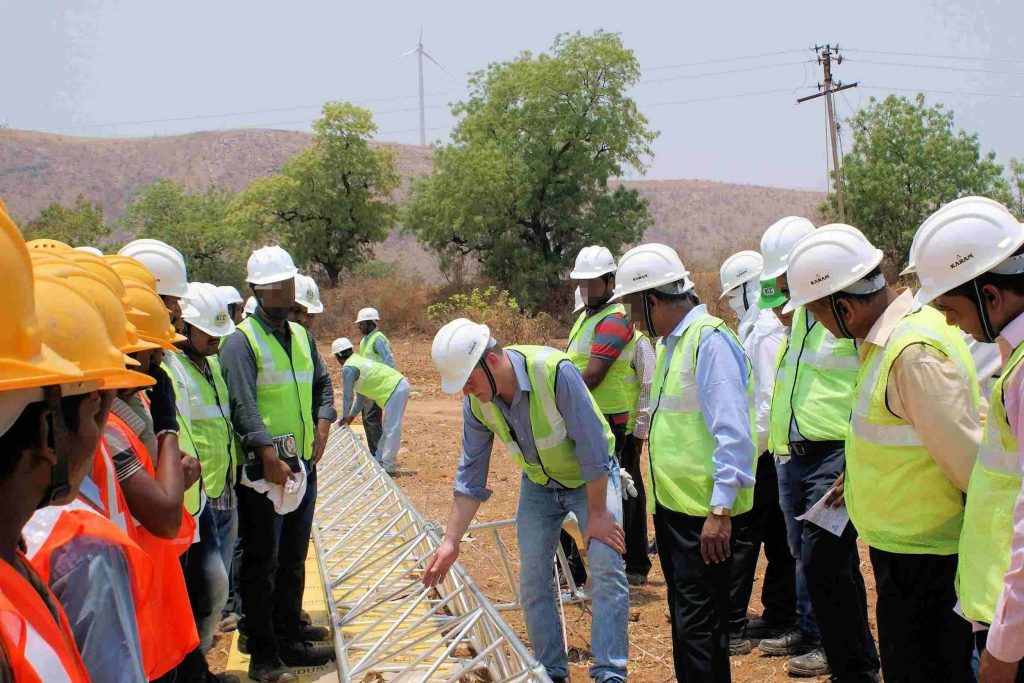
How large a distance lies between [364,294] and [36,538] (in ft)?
112

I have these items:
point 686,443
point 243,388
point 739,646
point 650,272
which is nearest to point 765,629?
point 739,646

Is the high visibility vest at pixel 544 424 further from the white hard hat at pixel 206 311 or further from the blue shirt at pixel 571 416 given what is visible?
the white hard hat at pixel 206 311

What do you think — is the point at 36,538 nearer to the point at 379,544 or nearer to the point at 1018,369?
the point at 1018,369

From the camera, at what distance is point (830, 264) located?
3504mm

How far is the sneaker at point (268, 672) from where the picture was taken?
16.5 ft

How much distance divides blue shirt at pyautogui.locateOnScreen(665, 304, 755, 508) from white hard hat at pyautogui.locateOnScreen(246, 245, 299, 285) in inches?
93.5

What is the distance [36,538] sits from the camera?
5.87 ft

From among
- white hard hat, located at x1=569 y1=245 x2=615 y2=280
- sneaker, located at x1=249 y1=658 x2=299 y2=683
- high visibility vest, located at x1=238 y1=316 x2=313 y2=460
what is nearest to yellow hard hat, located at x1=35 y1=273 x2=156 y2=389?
high visibility vest, located at x1=238 y1=316 x2=313 y2=460

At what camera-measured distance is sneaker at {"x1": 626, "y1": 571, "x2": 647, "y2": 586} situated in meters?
6.53

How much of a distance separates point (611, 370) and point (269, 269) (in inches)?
90.0

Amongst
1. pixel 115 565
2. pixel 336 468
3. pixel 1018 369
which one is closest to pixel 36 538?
pixel 115 565

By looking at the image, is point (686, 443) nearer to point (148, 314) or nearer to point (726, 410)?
point (726, 410)

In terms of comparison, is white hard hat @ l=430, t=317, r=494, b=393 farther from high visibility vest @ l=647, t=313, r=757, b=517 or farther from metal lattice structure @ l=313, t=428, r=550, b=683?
metal lattice structure @ l=313, t=428, r=550, b=683

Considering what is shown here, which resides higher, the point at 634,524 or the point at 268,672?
the point at 634,524
